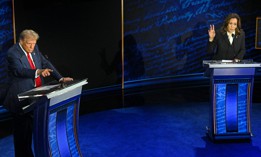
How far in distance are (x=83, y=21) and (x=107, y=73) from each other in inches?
43.5

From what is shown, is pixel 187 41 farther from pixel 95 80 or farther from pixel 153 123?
pixel 153 123

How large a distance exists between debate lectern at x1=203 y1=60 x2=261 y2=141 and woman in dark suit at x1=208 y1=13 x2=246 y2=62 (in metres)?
0.34

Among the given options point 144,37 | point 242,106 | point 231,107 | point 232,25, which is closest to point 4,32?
point 144,37

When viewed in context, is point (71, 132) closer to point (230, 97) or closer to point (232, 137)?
point (230, 97)

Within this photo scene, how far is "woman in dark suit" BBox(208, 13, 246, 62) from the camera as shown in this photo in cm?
420

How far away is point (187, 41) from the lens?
6.79 metres

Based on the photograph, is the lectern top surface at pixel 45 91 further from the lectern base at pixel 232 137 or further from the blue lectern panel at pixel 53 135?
the lectern base at pixel 232 137

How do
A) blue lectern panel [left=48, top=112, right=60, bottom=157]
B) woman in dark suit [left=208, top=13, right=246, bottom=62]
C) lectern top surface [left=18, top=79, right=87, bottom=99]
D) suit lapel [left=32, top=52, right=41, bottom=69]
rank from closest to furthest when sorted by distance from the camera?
lectern top surface [left=18, top=79, right=87, bottom=99], blue lectern panel [left=48, top=112, right=60, bottom=157], suit lapel [left=32, top=52, right=41, bottom=69], woman in dark suit [left=208, top=13, right=246, bottom=62]

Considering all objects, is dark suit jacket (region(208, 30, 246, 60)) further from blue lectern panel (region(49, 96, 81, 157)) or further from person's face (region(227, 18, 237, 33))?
blue lectern panel (region(49, 96, 81, 157))

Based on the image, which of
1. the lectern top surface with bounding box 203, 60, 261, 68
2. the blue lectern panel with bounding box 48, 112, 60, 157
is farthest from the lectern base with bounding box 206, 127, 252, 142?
the blue lectern panel with bounding box 48, 112, 60, 157

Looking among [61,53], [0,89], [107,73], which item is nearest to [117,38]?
[107,73]

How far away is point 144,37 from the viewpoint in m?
6.67

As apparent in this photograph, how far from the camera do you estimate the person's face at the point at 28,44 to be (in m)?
2.89

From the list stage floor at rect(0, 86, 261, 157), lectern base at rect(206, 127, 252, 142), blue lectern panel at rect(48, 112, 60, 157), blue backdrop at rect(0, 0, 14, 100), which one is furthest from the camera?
blue backdrop at rect(0, 0, 14, 100)
